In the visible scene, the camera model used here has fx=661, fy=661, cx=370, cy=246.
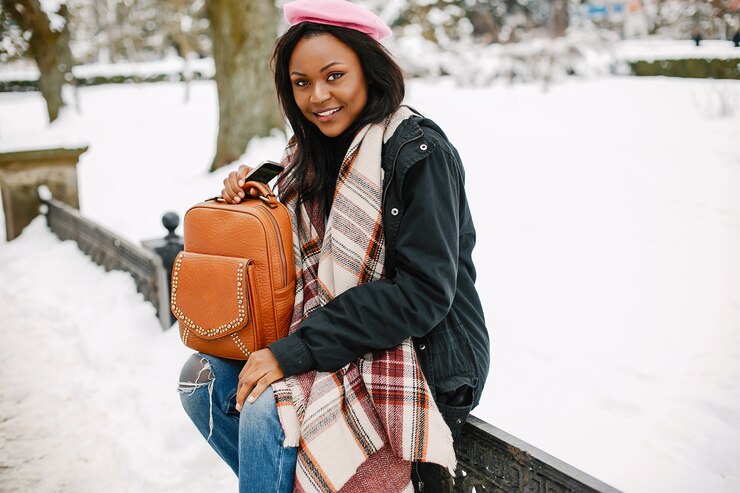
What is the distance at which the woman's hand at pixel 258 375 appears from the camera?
178cm

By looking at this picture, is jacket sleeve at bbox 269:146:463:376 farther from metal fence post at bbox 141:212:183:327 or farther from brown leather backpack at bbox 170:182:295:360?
metal fence post at bbox 141:212:183:327

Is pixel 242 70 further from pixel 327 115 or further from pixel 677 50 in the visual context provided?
pixel 677 50

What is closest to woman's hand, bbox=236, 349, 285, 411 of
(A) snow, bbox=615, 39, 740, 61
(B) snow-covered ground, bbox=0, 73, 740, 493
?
(B) snow-covered ground, bbox=0, 73, 740, 493

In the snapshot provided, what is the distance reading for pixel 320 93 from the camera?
6.61 ft

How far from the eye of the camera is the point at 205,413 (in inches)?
82.7

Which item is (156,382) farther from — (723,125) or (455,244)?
(723,125)

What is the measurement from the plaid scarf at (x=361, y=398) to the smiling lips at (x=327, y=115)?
0.65ft

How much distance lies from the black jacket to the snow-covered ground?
140 cm

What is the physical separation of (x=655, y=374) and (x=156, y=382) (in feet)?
9.36

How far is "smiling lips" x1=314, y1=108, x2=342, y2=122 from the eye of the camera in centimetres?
208

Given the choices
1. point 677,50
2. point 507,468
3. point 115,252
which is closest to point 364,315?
point 507,468

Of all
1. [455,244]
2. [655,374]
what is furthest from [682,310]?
[455,244]

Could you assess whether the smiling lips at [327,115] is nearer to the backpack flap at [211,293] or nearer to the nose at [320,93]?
the nose at [320,93]

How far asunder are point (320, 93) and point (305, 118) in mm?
231
